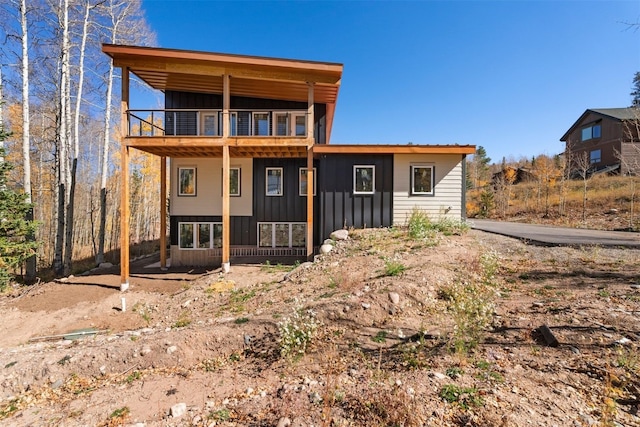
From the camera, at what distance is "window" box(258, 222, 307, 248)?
13.3m

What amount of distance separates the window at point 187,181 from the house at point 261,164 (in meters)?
0.05

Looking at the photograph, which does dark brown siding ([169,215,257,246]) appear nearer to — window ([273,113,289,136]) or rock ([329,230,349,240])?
rock ([329,230,349,240])

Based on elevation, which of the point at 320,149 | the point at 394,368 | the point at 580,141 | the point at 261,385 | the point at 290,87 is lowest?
the point at 261,385

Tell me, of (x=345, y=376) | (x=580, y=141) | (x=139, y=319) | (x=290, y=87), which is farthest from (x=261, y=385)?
(x=580, y=141)

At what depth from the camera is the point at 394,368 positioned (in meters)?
3.59

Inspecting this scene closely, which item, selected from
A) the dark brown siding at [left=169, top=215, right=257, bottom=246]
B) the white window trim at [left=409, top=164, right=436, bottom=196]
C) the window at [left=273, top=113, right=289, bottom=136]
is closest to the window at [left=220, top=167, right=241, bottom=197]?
the dark brown siding at [left=169, top=215, right=257, bottom=246]

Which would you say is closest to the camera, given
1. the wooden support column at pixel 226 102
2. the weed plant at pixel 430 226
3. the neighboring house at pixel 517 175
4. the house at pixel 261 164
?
the wooden support column at pixel 226 102

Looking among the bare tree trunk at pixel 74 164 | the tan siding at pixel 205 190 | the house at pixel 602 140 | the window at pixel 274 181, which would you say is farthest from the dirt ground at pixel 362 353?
the house at pixel 602 140

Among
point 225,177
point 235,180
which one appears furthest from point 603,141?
point 225,177

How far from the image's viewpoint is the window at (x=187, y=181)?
13.0 m

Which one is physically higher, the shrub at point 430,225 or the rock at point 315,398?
the shrub at point 430,225

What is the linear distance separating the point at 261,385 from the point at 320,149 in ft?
30.3

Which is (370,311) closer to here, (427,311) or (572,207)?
(427,311)

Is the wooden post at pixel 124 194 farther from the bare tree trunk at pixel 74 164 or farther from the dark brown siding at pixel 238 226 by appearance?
the bare tree trunk at pixel 74 164
